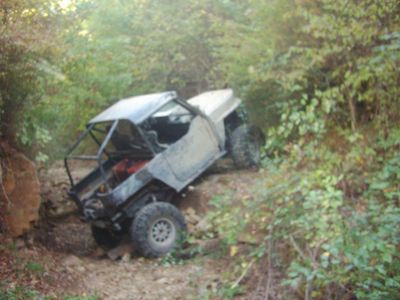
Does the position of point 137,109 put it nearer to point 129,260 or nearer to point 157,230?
point 157,230

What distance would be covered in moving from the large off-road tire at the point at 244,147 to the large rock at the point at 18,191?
157 inches

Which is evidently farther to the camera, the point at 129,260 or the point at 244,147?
the point at 244,147

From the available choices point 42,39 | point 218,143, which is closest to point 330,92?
point 42,39

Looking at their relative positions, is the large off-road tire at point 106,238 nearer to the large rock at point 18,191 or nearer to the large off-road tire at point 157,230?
the large off-road tire at point 157,230

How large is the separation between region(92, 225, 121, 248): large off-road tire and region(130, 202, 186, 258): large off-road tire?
922 millimetres

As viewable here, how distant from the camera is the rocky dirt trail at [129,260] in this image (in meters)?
5.35

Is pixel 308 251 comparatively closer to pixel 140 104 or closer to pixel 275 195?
pixel 275 195

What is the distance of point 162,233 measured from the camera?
22.6 ft

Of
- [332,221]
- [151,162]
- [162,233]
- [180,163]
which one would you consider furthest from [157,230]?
[332,221]

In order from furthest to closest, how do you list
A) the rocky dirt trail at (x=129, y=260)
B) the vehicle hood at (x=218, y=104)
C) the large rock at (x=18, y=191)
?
the vehicle hood at (x=218, y=104) < the large rock at (x=18, y=191) < the rocky dirt trail at (x=129, y=260)

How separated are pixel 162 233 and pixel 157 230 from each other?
0.09m

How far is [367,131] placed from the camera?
5.40 m

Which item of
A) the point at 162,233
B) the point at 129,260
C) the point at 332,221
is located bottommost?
the point at 129,260

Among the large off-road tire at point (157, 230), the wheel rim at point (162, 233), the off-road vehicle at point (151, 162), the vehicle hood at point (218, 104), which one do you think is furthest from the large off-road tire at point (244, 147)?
the wheel rim at point (162, 233)
